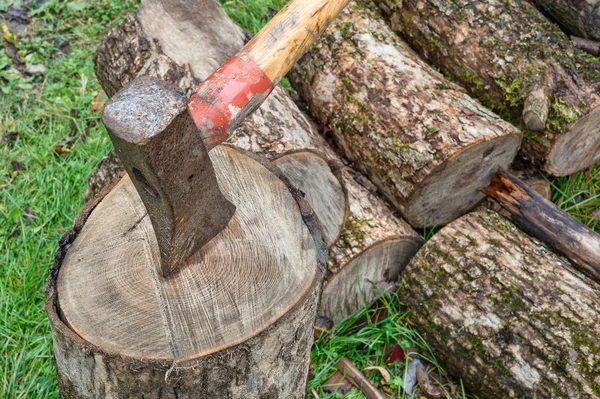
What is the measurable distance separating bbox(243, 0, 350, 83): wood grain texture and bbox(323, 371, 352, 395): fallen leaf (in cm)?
144

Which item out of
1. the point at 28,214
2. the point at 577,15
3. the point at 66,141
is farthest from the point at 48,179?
the point at 577,15

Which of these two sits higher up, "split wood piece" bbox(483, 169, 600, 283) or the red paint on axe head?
the red paint on axe head

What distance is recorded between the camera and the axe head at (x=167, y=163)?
1729 mm

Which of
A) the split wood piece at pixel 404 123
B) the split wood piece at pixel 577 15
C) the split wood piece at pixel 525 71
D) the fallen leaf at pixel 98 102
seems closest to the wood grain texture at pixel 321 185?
the split wood piece at pixel 404 123

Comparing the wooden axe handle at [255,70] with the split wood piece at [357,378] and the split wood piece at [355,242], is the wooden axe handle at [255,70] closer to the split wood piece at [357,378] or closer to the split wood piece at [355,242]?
the split wood piece at [355,242]

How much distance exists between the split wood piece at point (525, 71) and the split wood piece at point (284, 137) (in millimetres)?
889

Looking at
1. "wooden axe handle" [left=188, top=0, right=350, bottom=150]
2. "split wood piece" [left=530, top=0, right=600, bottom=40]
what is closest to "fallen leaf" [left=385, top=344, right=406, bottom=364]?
"wooden axe handle" [left=188, top=0, right=350, bottom=150]

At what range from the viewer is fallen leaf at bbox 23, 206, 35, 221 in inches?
142

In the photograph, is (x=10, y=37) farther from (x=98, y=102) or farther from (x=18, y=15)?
(x=98, y=102)

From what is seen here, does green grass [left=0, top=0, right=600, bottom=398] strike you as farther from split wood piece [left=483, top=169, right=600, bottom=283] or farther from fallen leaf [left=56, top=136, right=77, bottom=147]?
split wood piece [left=483, top=169, right=600, bottom=283]

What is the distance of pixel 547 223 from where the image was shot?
3.11m

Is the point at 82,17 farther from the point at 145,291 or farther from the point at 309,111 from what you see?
the point at 145,291

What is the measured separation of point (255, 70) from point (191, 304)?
853 millimetres

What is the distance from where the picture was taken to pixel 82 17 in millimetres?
5125
